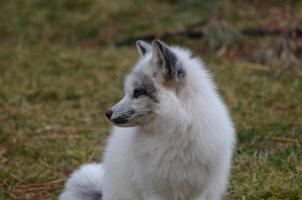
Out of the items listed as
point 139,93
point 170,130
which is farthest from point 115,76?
point 170,130

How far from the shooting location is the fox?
4.59 meters

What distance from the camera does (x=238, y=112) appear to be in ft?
25.6

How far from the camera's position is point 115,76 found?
375 inches

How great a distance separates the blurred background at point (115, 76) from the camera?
20.5ft

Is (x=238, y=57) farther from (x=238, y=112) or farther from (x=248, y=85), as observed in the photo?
(x=238, y=112)

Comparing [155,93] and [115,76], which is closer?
[155,93]

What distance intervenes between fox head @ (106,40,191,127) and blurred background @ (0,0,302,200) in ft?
4.04

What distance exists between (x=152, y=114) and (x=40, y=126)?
3.28m

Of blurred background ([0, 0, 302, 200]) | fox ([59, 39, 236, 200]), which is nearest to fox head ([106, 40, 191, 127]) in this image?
fox ([59, 39, 236, 200])

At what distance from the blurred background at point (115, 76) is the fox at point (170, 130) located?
0.84 m

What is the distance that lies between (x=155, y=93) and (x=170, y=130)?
0.89 ft

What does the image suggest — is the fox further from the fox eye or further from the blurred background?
the blurred background

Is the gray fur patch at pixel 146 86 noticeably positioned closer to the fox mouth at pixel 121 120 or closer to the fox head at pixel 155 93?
the fox head at pixel 155 93

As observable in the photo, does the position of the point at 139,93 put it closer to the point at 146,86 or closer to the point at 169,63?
the point at 146,86
